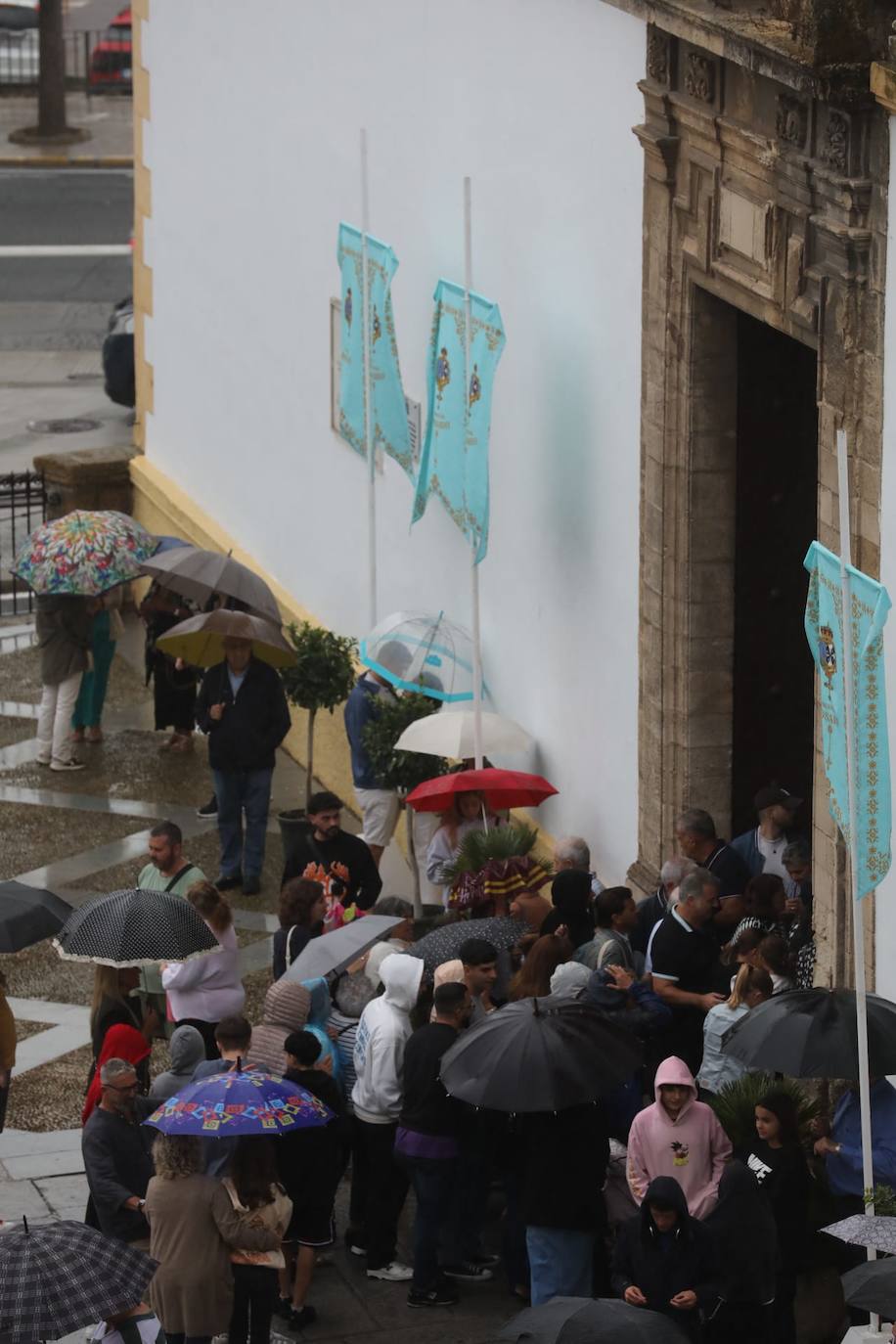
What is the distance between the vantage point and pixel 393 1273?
10.9 m

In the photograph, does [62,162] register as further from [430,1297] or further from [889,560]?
[430,1297]

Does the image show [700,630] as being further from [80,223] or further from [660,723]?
[80,223]

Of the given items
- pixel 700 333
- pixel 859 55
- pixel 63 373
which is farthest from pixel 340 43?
pixel 63 373

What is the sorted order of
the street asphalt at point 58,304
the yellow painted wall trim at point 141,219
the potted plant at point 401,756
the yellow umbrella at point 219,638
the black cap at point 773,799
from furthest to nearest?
the street asphalt at point 58,304, the yellow painted wall trim at point 141,219, the yellow umbrella at point 219,638, the potted plant at point 401,756, the black cap at point 773,799

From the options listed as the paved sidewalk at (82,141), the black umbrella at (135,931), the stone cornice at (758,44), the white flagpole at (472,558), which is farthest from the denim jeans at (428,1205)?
the paved sidewalk at (82,141)

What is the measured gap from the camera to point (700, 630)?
42.1ft

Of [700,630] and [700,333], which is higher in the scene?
[700,333]

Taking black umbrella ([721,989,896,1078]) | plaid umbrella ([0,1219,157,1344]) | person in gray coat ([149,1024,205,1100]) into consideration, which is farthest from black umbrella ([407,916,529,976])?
plaid umbrella ([0,1219,157,1344])

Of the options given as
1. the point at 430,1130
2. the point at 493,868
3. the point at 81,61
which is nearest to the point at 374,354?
the point at 493,868

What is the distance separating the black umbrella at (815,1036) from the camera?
9.34m

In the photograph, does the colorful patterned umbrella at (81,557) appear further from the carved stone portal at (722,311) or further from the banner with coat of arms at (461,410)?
the carved stone portal at (722,311)

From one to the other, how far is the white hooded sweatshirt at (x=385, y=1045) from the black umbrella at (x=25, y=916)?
1881mm

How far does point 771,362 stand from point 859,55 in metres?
2.48

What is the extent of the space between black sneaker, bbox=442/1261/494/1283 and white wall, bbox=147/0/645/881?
3294mm
